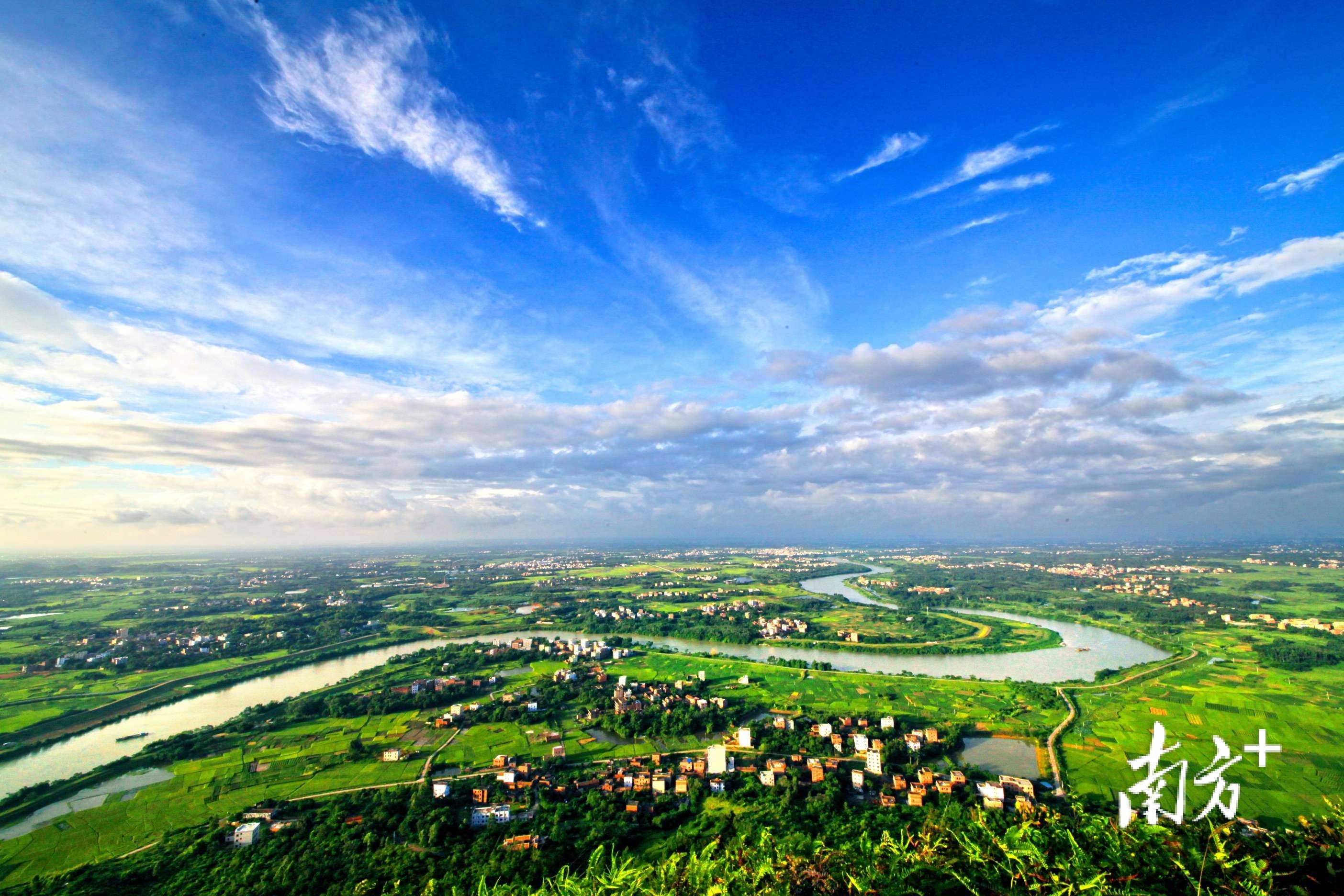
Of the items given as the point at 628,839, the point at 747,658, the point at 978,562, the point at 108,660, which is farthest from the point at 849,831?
the point at 978,562

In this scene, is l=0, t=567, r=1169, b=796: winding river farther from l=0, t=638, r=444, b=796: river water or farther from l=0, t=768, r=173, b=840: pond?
l=0, t=768, r=173, b=840: pond

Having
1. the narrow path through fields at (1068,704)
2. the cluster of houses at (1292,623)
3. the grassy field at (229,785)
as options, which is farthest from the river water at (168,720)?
the cluster of houses at (1292,623)

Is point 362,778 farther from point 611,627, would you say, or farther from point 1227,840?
point 611,627

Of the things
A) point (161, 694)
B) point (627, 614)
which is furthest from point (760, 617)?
point (161, 694)

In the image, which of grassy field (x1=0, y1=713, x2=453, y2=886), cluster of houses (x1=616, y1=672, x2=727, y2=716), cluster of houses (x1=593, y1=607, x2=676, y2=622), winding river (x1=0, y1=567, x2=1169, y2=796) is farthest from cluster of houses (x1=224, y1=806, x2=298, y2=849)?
cluster of houses (x1=593, y1=607, x2=676, y2=622)

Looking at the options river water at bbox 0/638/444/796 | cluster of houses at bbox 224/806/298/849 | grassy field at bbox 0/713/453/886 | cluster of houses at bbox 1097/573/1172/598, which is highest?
cluster of houses at bbox 1097/573/1172/598

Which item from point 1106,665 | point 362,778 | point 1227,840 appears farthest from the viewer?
point 1106,665

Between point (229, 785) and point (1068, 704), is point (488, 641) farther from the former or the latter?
point (1068, 704)

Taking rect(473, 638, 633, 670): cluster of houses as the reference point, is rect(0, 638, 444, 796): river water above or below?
below

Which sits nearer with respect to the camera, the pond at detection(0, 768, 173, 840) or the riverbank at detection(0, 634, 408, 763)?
the pond at detection(0, 768, 173, 840)
